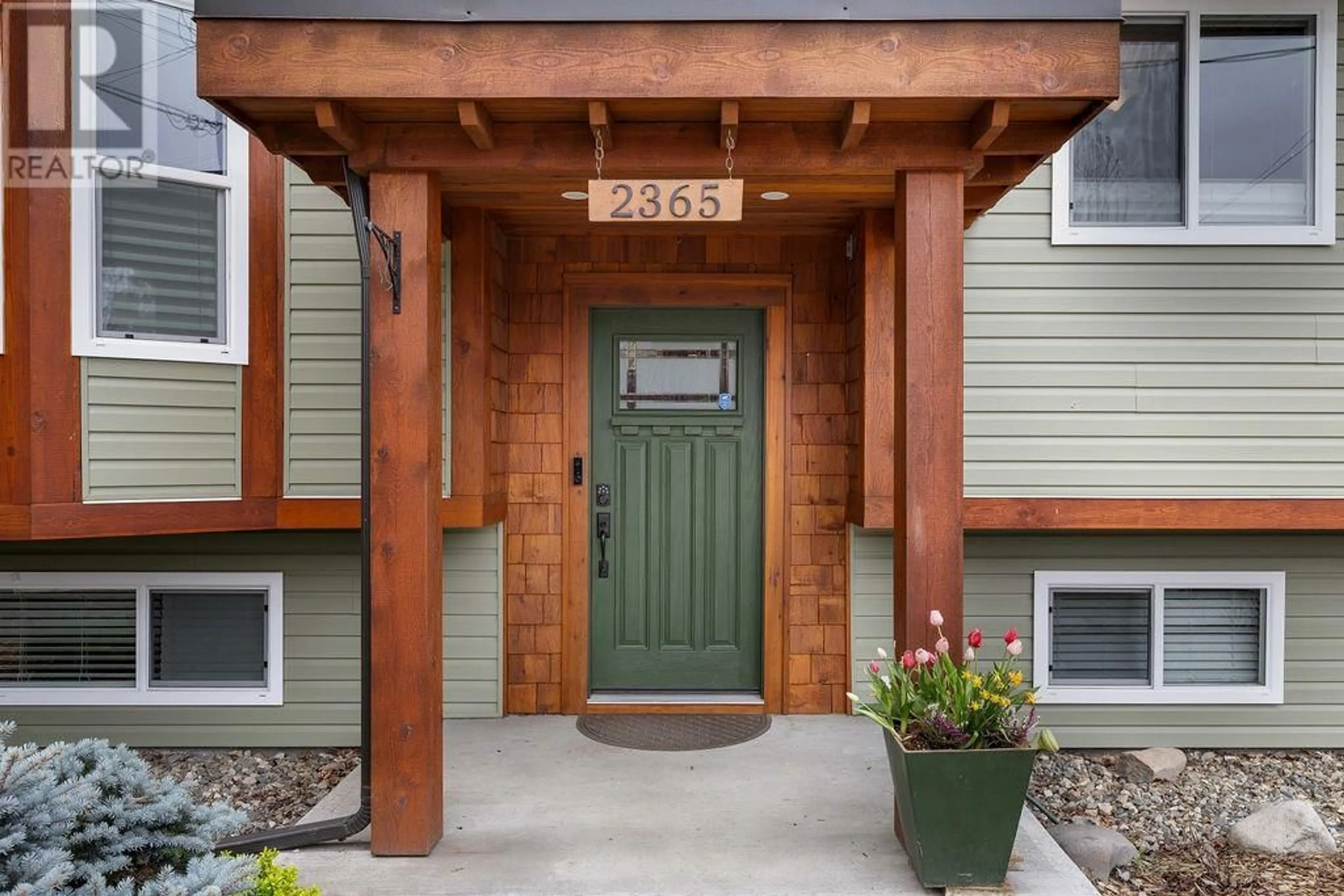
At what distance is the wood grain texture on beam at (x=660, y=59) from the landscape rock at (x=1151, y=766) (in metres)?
3.14

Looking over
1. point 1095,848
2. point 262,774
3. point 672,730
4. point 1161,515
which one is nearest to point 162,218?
point 262,774

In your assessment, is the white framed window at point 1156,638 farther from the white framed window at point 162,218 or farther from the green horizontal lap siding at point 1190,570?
the white framed window at point 162,218

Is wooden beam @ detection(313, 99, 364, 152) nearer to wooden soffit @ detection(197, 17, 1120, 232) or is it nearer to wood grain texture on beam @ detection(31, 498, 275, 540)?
wooden soffit @ detection(197, 17, 1120, 232)

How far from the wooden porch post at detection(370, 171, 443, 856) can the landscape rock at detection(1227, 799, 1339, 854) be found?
10.4ft

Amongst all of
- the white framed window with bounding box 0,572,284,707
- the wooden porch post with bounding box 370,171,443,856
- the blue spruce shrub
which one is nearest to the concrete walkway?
the wooden porch post with bounding box 370,171,443,856

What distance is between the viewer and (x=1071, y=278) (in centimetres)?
438

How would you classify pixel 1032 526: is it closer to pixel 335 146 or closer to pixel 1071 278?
pixel 1071 278

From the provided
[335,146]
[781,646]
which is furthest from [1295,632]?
[335,146]

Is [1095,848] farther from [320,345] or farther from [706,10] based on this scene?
[320,345]

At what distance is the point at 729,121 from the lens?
2811 mm

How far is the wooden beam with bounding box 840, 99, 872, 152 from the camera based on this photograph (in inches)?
109

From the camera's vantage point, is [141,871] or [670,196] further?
[670,196]

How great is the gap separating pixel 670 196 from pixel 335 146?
1.12m

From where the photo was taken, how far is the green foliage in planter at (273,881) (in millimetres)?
2186
